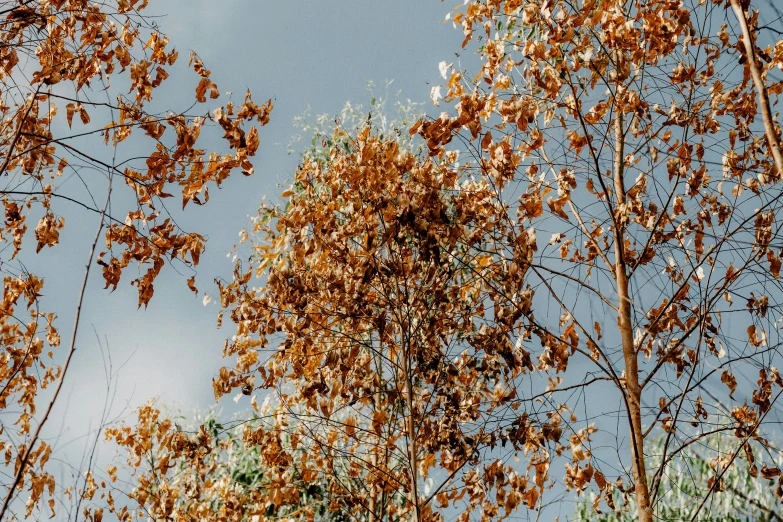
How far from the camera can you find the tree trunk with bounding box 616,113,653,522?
3.26m

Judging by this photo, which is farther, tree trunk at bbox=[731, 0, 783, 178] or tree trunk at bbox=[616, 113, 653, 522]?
tree trunk at bbox=[616, 113, 653, 522]

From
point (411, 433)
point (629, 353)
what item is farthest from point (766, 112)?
point (411, 433)

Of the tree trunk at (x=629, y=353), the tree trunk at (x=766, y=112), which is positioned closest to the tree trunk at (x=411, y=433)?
the tree trunk at (x=629, y=353)

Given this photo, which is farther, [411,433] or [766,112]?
[411,433]

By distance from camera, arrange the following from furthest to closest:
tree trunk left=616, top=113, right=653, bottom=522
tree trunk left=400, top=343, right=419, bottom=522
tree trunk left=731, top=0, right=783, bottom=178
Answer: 1. tree trunk left=400, top=343, right=419, bottom=522
2. tree trunk left=616, top=113, right=653, bottom=522
3. tree trunk left=731, top=0, right=783, bottom=178

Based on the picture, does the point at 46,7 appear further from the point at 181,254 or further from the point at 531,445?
the point at 531,445

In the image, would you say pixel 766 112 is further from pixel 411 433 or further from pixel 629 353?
pixel 411 433

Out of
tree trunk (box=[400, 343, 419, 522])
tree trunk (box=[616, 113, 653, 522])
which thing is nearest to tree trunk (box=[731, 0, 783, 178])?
tree trunk (box=[616, 113, 653, 522])

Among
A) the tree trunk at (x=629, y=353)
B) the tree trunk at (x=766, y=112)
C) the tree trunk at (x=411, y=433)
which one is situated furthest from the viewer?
the tree trunk at (x=411, y=433)

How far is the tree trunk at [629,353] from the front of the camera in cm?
326

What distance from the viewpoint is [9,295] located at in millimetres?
4898

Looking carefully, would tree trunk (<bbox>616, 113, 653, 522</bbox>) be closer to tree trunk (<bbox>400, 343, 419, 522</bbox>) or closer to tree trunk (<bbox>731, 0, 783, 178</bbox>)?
tree trunk (<bbox>400, 343, 419, 522</bbox>)

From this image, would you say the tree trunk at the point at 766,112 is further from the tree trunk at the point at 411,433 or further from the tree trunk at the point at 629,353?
the tree trunk at the point at 411,433

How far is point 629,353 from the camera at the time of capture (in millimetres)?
3656
